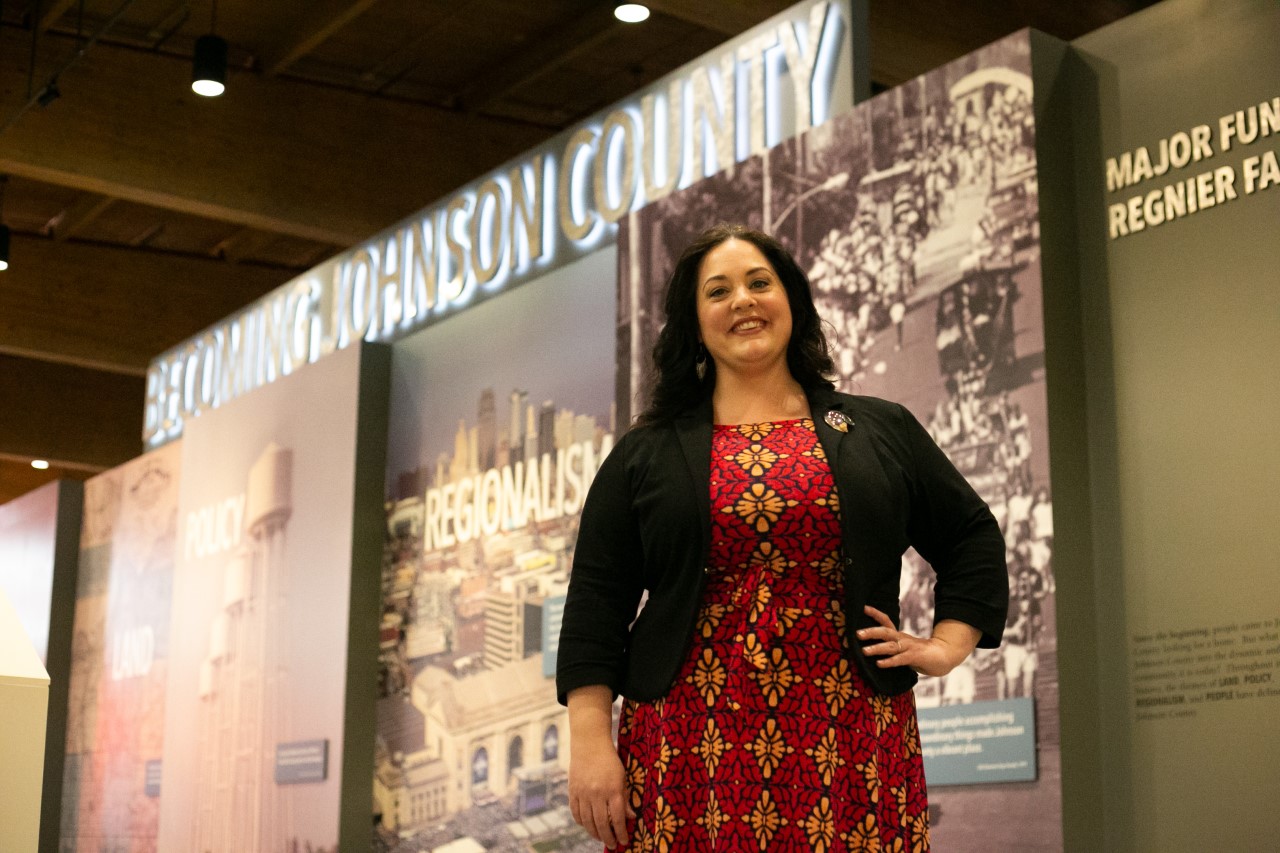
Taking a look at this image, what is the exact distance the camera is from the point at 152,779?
27.9 ft

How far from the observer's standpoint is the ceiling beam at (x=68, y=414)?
13.3m

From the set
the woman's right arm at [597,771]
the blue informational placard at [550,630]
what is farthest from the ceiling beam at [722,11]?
the woman's right arm at [597,771]

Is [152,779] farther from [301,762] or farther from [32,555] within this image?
[32,555]

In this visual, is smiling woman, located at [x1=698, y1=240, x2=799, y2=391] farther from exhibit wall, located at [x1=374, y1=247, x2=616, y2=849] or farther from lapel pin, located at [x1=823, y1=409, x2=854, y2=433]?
exhibit wall, located at [x1=374, y1=247, x2=616, y2=849]

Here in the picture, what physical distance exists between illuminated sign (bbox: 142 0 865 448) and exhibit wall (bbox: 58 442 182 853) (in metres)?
0.81

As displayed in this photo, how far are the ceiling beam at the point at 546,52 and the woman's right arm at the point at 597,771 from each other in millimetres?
6529

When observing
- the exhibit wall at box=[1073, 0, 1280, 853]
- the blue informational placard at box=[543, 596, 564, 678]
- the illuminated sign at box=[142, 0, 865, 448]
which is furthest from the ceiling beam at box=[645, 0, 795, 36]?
the exhibit wall at box=[1073, 0, 1280, 853]

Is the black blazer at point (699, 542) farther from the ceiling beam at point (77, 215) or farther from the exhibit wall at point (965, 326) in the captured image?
the ceiling beam at point (77, 215)

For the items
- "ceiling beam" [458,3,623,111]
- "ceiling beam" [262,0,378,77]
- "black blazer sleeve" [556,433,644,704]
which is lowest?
"black blazer sleeve" [556,433,644,704]

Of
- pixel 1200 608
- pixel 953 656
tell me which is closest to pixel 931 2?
pixel 1200 608

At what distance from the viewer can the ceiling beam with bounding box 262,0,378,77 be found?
7.83 m

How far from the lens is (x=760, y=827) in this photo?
1.95 m

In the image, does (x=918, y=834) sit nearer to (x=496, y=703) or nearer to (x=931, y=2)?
(x=496, y=703)

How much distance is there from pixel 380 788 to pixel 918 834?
4787mm
